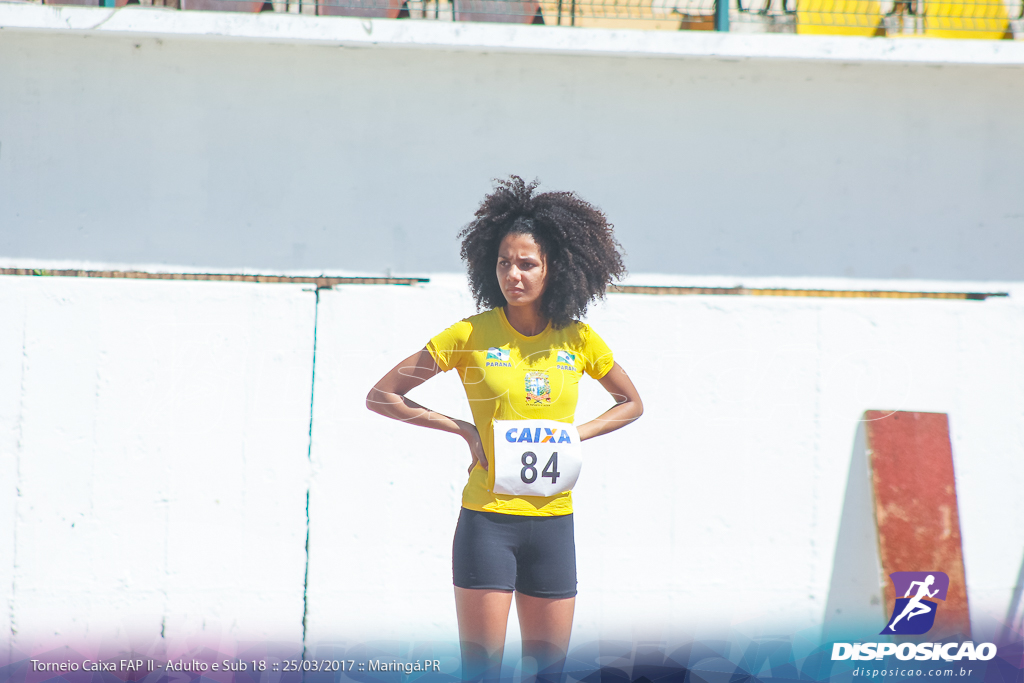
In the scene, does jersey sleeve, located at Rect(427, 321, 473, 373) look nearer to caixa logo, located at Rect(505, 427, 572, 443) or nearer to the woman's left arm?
caixa logo, located at Rect(505, 427, 572, 443)

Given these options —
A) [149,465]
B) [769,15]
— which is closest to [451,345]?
[149,465]

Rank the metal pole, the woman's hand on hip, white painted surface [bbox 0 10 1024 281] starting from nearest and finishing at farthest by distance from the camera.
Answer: the woman's hand on hip → white painted surface [bbox 0 10 1024 281] → the metal pole

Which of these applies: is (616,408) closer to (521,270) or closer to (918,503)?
(521,270)

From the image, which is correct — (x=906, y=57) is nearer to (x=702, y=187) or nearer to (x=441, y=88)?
(x=702, y=187)

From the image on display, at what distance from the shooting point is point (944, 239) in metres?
4.84

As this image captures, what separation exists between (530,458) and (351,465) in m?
1.64

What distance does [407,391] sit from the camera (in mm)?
3129

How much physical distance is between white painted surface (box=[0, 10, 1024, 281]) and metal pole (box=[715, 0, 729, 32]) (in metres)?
0.24

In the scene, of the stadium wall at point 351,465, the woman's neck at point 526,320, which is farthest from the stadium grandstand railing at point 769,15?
the woman's neck at point 526,320

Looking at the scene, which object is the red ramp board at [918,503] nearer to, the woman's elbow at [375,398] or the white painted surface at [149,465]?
the woman's elbow at [375,398]

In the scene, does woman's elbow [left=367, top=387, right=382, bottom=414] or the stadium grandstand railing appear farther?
the stadium grandstand railing

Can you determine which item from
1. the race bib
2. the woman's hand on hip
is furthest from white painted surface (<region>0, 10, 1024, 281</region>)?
the race bib

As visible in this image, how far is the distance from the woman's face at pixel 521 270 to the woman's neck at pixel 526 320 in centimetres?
3

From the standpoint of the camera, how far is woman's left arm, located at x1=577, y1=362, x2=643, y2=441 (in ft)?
10.6
